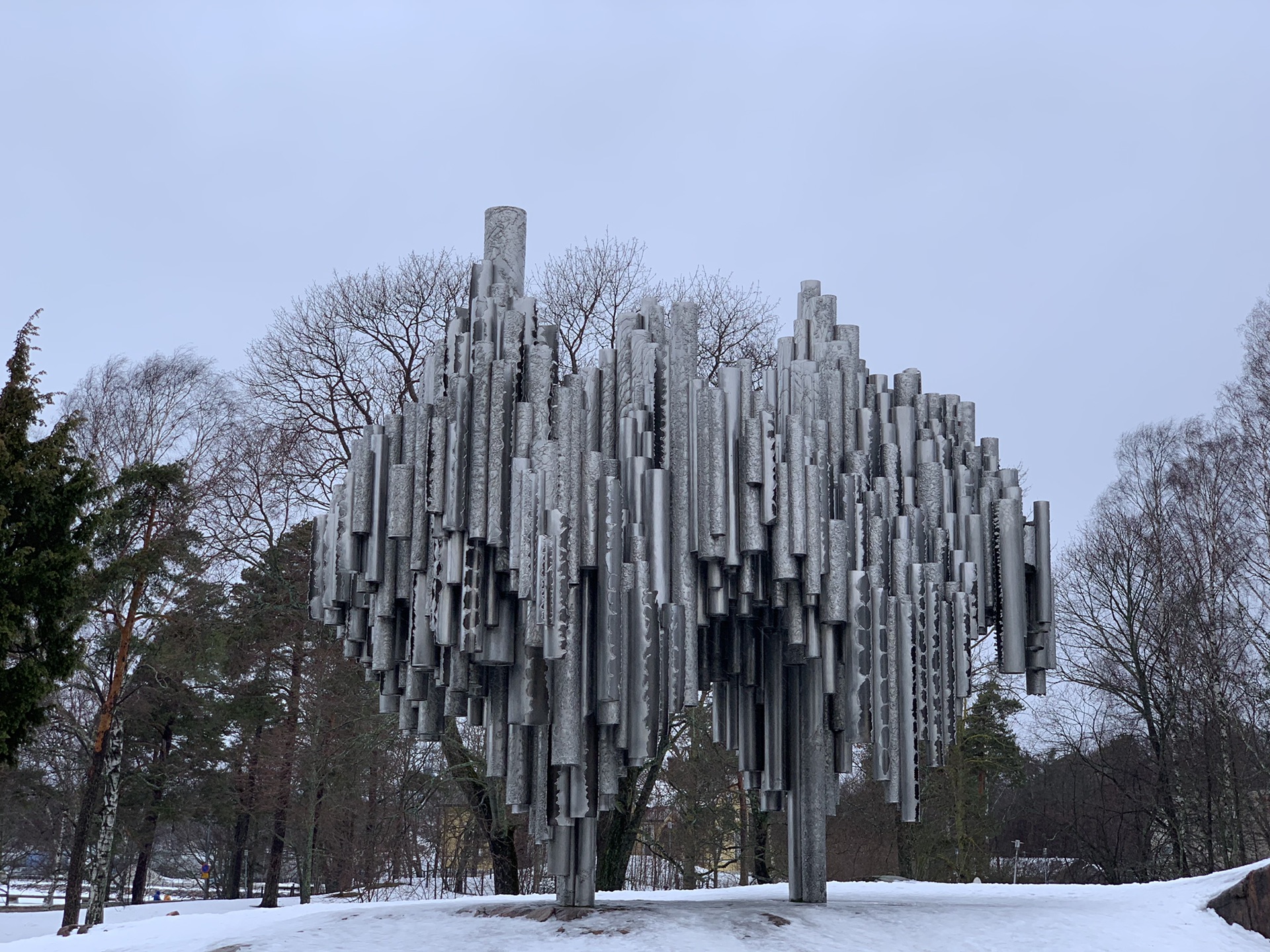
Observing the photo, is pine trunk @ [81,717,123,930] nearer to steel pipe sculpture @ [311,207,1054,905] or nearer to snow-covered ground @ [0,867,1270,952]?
snow-covered ground @ [0,867,1270,952]

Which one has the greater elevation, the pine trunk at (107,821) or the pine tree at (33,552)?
the pine tree at (33,552)

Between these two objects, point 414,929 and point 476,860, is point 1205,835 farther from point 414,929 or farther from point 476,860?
point 414,929

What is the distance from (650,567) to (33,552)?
9832mm

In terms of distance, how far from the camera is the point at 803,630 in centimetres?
1041

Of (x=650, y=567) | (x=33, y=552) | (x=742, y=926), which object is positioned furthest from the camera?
(x=33, y=552)

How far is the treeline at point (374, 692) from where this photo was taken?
18.1 metres

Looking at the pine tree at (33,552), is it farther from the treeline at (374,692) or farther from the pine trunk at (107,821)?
the pine trunk at (107,821)

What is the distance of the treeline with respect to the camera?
59.5 feet

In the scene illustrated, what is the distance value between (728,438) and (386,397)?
1057 cm

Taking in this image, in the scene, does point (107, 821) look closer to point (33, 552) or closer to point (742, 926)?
point (33, 552)

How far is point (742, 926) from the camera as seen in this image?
940 cm

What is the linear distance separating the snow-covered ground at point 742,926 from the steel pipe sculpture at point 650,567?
936mm

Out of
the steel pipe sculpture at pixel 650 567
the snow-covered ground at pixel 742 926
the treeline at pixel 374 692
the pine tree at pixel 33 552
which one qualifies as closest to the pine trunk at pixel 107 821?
the treeline at pixel 374 692

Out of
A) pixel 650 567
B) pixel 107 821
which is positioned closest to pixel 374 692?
pixel 107 821
